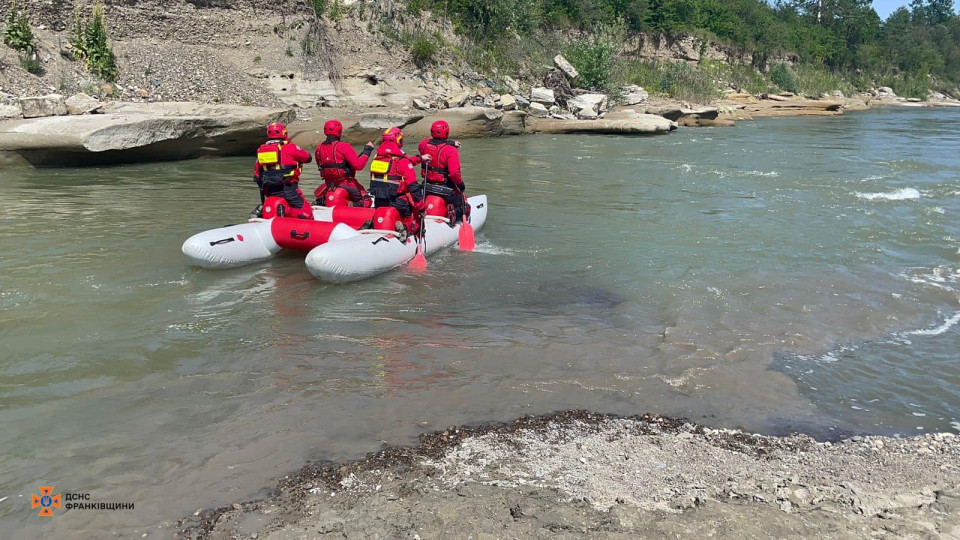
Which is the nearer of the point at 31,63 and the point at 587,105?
the point at 31,63

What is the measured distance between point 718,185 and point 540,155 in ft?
16.9

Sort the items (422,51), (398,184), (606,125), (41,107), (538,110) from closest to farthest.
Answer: (398,184) < (41,107) < (606,125) < (538,110) < (422,51)

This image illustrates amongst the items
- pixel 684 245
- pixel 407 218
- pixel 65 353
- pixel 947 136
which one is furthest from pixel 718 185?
pixel 947 136

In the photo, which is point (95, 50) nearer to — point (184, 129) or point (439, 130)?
point (184, 129)

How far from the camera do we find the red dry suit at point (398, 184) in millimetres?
7816

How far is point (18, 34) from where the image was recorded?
1647 centimetres

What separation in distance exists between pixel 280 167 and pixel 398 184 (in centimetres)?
126

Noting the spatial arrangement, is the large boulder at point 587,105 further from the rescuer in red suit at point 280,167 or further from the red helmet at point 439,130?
the rescuer in red suit at point 280,167

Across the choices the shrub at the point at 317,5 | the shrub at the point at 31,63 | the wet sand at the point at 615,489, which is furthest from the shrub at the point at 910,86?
the wet sand at the point at 615,489

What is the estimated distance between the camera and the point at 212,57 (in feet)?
68.2

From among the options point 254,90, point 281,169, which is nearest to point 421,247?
point 281,169

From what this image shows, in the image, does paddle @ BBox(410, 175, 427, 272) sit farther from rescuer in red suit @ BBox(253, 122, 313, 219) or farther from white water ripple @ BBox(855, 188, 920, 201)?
white water ripple @ BBox(855, 188, 920, 201)

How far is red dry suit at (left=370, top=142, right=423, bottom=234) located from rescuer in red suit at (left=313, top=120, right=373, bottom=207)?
281 mm

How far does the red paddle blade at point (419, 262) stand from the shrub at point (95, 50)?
44.5ft
